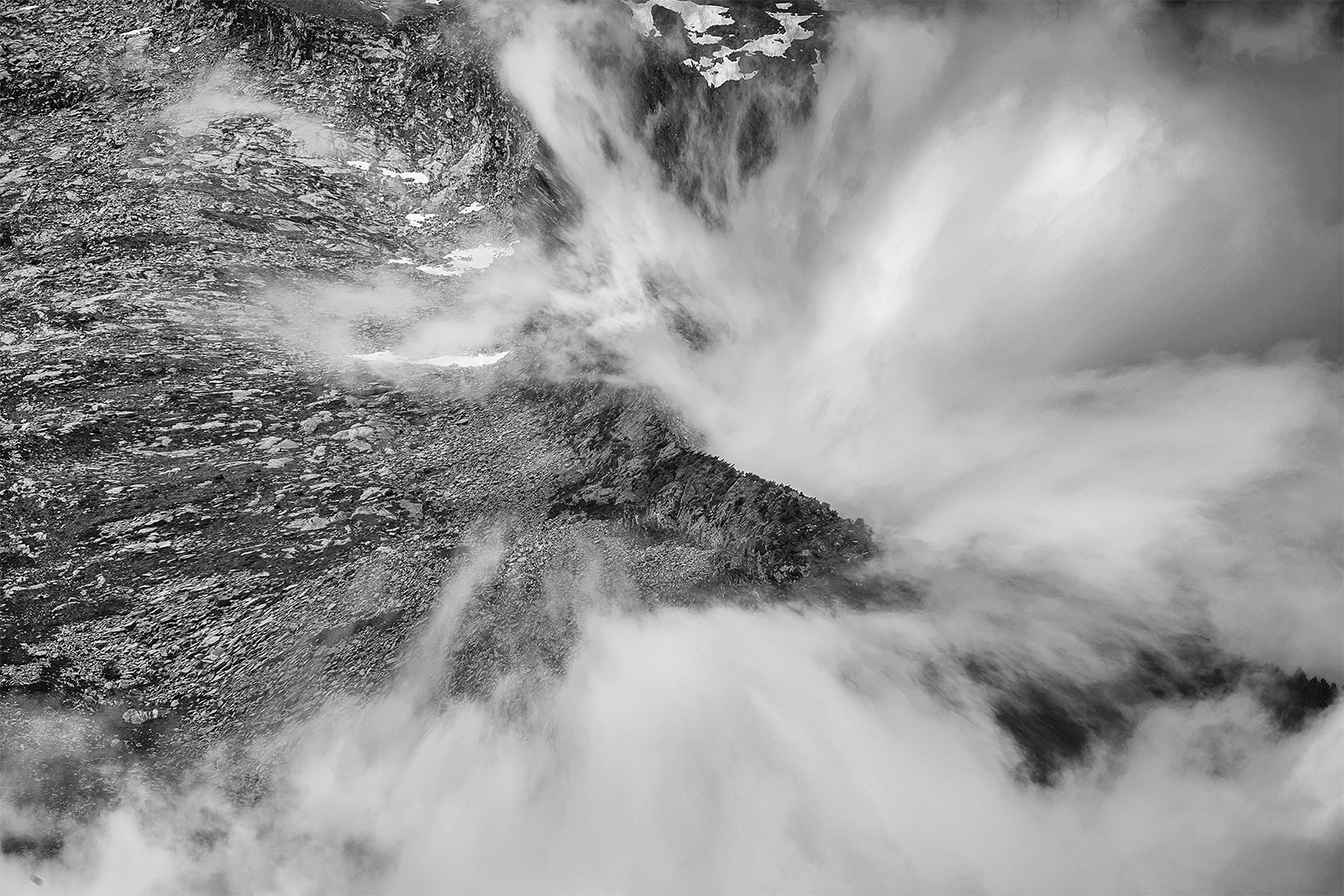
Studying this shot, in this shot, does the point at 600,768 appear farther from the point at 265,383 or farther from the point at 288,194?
the point at 288,194

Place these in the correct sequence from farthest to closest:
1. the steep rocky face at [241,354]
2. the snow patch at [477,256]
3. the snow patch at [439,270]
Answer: the snow patch at [477,256]
the snow patch at [439,270]
the steep rocky face at [241,354]

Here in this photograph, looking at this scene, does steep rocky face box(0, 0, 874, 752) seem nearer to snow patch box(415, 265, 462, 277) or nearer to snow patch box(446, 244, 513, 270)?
snow patch box(415, 265, 462, 277)

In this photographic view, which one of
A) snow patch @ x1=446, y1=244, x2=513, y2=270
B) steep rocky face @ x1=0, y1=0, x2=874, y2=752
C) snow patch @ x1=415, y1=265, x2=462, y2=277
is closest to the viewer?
steep rocky face @ x1=0, y1=0, x2=874, y2=752

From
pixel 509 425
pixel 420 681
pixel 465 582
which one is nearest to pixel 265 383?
pixel 509 425

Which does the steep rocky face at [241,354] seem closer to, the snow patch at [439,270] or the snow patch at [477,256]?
the snow patch at [439,270]

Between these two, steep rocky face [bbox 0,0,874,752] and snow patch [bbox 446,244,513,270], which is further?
snow patch [bbox 446,244,513,270]

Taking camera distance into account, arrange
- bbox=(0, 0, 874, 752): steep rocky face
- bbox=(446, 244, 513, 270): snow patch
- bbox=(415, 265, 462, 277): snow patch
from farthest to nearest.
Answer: bbox=(446, 244, 513, 270): snow patch < bbox=(415, 265, 462, 277): snow patch < bbox=(0, 0, 874, 752): steep rocky face

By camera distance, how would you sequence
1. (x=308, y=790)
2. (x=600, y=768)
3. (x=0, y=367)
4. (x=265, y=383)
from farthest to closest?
1. (x=600, y=768)
2. (x=308, y=790)
3. (x=265, y=383)
4. (x=0, y=367)

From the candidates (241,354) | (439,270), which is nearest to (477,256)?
(439,270)

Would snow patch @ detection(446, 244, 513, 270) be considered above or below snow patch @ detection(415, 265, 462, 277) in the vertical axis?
above

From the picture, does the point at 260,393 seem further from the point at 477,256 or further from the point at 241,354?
the point at 477,256

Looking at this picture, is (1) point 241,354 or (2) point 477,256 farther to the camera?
(2) point 477,256
